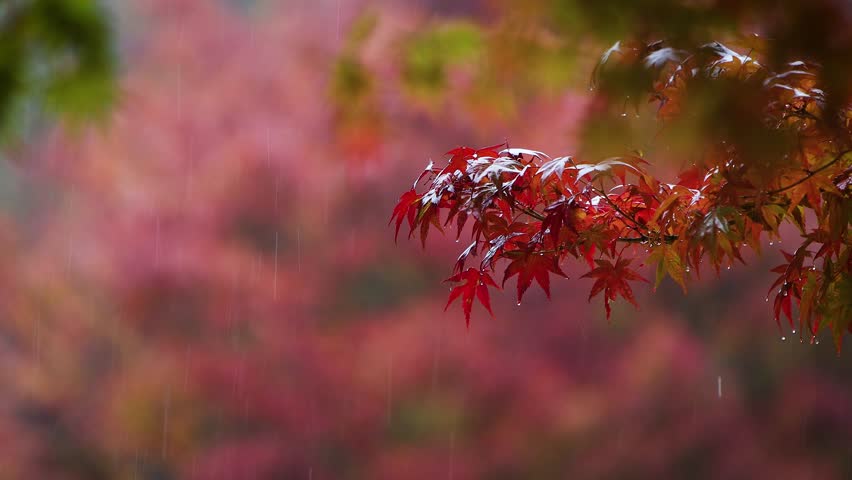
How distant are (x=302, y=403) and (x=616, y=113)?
2.69m

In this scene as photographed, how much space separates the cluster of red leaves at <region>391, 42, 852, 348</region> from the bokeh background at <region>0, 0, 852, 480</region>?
177 centimetres

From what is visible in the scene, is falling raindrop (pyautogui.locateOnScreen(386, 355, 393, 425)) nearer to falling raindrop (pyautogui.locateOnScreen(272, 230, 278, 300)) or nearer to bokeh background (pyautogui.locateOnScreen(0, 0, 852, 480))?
bokeh background (pyautogui.locateOnScreen(0, 0, 852, 480))

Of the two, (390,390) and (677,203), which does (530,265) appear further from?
(390,390)

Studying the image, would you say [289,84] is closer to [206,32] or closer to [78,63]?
[206,32]

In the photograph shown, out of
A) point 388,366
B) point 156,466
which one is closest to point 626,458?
point 388,366

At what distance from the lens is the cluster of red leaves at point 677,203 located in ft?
3.26

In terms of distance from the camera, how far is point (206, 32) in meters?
3.12

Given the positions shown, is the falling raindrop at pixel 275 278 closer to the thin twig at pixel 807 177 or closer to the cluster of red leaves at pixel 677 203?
the cluster of red leaves at pixel 677 203

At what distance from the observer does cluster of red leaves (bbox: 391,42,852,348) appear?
994 mm

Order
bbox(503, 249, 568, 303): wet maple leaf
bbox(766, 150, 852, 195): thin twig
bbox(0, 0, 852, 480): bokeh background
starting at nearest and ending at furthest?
1. bbox(766, 150, 852, 195): thin twig
2. bbox(503, 249, 568, 303): wet maple leaf
3. bbox(0, 0, 852, 480): bokeh background

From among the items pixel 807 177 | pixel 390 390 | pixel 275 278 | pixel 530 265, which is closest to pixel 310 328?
pixel 275 278

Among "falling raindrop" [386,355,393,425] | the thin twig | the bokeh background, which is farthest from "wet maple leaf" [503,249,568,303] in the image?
"falling raindrop" [386,355,393,425]

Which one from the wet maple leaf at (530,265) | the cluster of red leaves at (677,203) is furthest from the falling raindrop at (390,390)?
the wet maple leaf at (530,265)

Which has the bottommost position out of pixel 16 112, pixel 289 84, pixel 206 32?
pixel 16 112
